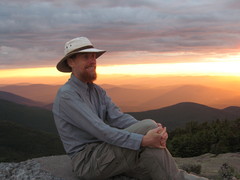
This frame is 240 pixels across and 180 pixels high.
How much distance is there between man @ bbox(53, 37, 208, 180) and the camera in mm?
5125

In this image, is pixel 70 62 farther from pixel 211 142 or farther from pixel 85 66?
pixel 211 142

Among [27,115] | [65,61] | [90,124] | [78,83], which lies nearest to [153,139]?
[90,124]

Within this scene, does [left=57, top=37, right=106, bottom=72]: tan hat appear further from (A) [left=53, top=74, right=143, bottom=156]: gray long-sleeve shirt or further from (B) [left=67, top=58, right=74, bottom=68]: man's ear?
(A) [left=53, top=74, right=143, bottom=156]: gray long-sleeve shirt

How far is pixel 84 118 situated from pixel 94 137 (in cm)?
49

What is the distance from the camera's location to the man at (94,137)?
5.12 metres

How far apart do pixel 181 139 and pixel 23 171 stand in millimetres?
12660

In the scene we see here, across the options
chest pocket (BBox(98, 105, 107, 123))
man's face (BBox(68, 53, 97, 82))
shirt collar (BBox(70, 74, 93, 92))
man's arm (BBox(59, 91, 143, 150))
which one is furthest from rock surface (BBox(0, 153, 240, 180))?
man's face (BBox(68, 53, 97, 82))

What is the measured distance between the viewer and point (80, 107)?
520 centimetres

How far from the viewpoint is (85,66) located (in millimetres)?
5430

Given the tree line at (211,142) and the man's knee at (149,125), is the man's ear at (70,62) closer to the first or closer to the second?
the man's knee at (149,125)

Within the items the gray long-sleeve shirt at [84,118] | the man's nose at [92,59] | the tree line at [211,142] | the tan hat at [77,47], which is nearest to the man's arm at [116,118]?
the gray long-sleeve shirt at [84,118]

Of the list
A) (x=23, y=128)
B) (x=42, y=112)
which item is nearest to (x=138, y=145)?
(x=23, y=128)

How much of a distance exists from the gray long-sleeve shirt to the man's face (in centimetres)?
11

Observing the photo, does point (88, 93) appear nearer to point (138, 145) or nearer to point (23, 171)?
point (138, 145)
